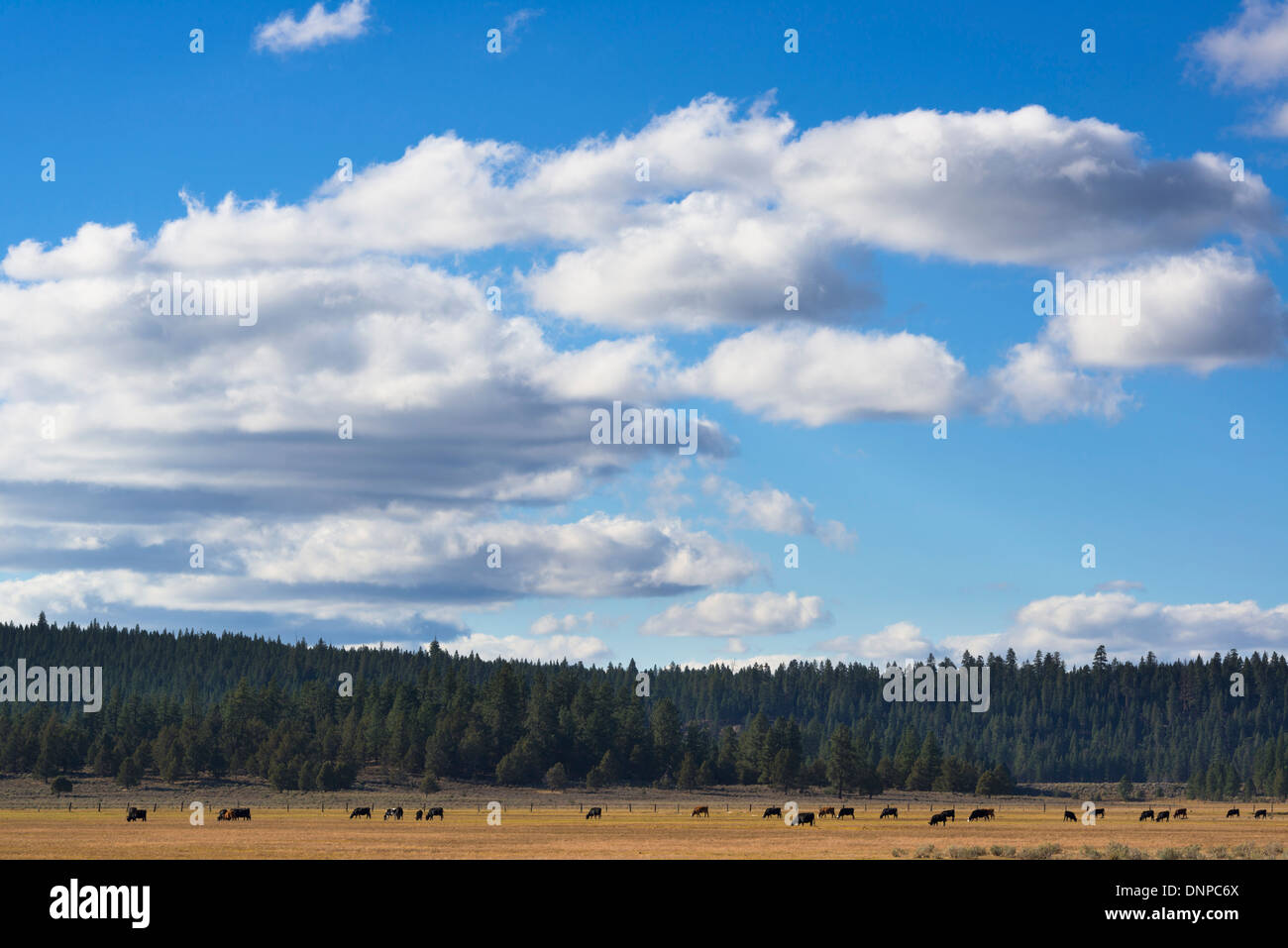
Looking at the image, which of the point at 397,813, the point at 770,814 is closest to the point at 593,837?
the point at 397,813

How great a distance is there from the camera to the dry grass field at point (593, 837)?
5462 centimetres

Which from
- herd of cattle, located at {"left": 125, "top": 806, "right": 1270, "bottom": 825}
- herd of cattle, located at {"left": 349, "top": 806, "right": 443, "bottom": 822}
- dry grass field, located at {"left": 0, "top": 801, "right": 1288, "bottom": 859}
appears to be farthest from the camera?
herd of cattle, located at {"left": 349, "top": 806, "right": 443, "bottom": 822}

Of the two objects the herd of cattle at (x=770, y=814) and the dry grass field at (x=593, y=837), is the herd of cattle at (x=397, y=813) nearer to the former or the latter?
the herd of cattle at (x=770, y=814)

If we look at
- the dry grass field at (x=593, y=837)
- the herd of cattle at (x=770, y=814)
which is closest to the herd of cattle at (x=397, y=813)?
the herd of cattle at (x=770, y=814)

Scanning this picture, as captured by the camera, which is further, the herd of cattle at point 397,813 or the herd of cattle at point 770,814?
the herd of cattle at point 397,813

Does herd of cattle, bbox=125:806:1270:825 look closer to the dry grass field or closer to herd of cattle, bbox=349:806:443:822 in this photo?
herd of cattle, bbox=349:806:443:822

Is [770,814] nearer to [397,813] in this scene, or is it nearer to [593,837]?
[397,813]

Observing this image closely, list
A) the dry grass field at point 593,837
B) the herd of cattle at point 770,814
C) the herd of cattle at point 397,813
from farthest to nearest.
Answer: the herd of cattle at point 397,813 < the herd of cattle at point 770,814 < the dry grass field at point 593,837

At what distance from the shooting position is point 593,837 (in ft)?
232

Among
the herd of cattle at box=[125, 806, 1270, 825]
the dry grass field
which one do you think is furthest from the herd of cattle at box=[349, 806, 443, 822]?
the dry grass field

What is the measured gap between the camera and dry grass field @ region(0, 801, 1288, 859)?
179 feet

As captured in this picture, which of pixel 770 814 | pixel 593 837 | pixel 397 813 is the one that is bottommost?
pixel 770 814
